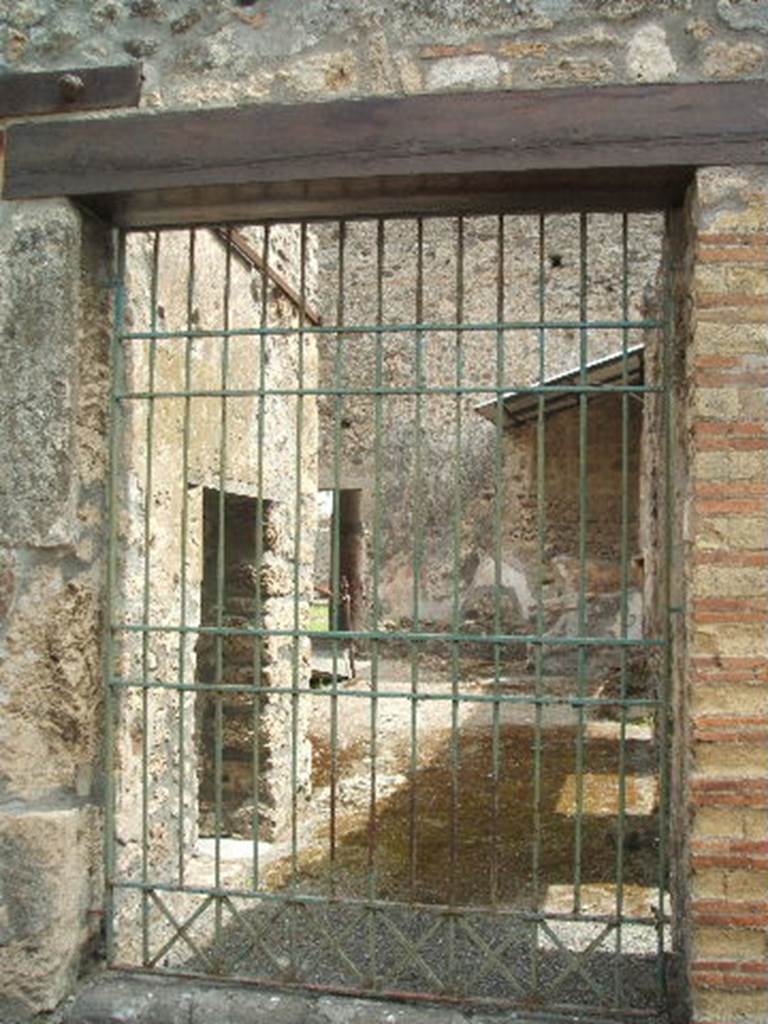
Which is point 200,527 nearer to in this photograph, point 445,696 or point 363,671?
point 445,696

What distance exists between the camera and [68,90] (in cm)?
302

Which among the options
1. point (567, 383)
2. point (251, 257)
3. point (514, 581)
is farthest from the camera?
point (514, 581)

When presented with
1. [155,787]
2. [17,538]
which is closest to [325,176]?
[17,538]

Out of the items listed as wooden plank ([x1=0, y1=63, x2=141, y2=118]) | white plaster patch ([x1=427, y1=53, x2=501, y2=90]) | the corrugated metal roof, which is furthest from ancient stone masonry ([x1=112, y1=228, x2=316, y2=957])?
the corrugated metal roof

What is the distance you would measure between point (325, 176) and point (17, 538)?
4.47ft

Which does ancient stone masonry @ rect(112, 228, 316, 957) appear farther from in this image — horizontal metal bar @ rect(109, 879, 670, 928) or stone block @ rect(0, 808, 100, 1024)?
stone block @ rect(0, 808, 100, 1024)

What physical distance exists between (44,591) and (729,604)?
6.28ft

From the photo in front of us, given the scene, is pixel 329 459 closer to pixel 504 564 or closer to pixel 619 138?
pixel 504 564

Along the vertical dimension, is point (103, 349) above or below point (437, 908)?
above

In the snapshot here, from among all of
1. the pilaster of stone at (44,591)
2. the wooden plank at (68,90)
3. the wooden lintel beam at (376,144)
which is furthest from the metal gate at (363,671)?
the wooden plank at (68,90)

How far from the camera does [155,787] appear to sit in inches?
171

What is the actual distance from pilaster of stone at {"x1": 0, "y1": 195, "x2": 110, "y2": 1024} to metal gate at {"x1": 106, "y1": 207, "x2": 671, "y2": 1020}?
15cm

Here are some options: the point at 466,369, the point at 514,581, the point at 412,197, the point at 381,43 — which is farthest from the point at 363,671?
the point at 381,43

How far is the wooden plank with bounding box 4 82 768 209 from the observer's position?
2705 millimetres
